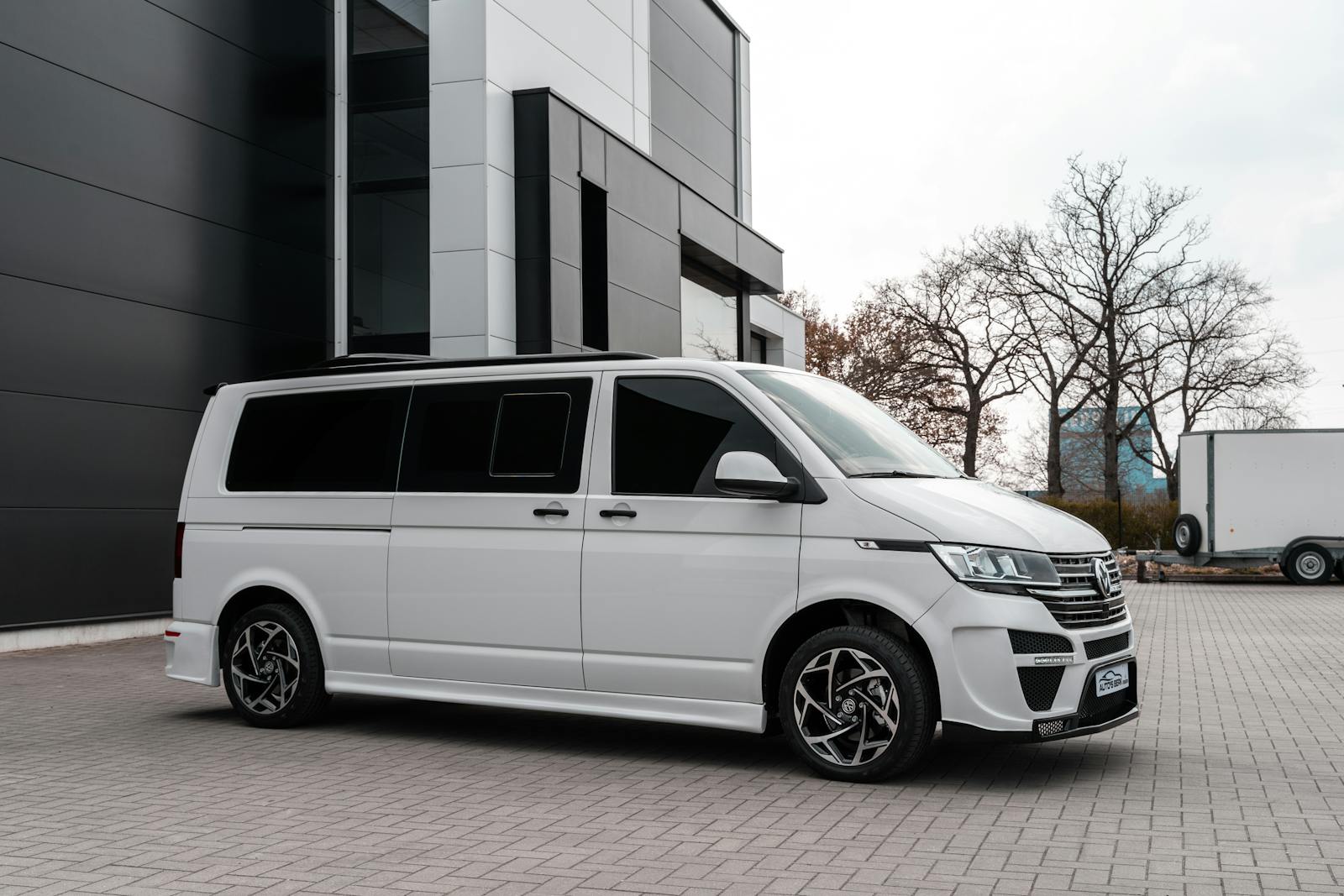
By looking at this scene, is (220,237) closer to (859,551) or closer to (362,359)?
(362,359)

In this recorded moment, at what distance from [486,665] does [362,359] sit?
2309mm

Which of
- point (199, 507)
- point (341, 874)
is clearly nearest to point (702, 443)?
point (341, 874)

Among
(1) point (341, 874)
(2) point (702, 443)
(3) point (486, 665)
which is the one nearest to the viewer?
(1) point (341, 874)

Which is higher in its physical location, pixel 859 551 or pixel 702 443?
pixel 702 443

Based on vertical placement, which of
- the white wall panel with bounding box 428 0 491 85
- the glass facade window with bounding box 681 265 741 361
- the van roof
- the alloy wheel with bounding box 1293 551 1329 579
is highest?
the white wall panel with bounding box 428 0 491 85

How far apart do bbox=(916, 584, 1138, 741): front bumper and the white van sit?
0.04ft

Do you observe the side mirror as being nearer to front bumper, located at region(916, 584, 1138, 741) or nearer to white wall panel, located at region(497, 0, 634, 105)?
front bumper, located at region(916, 584, 1138, 741)

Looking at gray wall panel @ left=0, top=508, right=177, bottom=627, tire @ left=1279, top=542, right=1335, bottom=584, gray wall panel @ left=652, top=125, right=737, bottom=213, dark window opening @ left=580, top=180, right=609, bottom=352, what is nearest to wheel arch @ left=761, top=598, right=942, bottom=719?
gray wall panel @ left=0, top=508, right=177, bottom=627

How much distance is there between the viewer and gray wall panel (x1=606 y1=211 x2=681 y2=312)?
773 inches

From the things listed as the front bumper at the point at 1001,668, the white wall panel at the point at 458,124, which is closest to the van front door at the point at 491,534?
the front bumper at the point at 1001,668

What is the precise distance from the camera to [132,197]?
49.3 feet

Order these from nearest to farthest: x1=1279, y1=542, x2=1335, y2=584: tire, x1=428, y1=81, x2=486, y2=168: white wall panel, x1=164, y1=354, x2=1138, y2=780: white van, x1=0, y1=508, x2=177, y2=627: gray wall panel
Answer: x1=164, y1=354, x2=1138, y2=780: white van < x1=0, y1=508, x2=177, y2=627: gray wall panel < x1=428, y1=81, x2=486, y2=168: white wall panel < x1=1279, y1=542, x2=1335, y2=584: tire

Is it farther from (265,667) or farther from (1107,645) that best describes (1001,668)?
(265,667)

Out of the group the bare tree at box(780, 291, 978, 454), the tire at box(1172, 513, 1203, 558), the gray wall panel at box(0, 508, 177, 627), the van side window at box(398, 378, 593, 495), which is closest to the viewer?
the van side window at box(398, 378, 593, 495)
